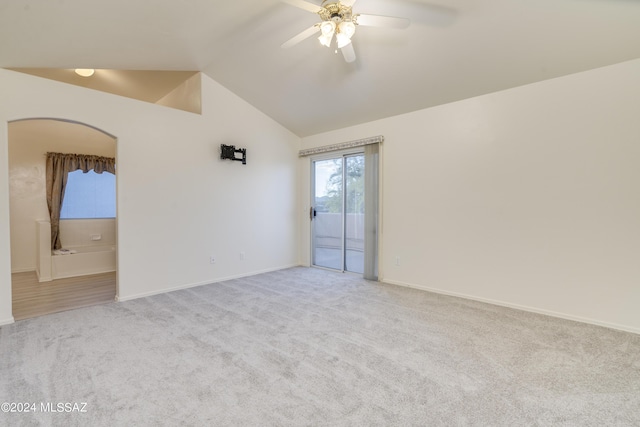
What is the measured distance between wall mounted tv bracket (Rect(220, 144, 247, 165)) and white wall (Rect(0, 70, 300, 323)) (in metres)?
0.09

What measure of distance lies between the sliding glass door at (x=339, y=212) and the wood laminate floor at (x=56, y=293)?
3.12 m

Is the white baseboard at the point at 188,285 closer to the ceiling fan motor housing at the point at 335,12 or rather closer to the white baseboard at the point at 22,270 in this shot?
the white baseboard at the point at 22,270

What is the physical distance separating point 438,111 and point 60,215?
252 inches

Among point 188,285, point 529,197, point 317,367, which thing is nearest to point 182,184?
point 188,285

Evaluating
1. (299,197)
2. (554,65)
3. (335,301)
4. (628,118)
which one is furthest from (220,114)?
(628,118)

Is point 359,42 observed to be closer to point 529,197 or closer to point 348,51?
point 348,51

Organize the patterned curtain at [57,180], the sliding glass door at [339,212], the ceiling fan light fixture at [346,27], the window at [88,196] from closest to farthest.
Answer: the ceiling fan light fixture at [346,27] < the sliding glass door at [339,212] < the patterned curtain at [57,180] < the window at [88,196]

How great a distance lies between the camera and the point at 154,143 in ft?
11.9

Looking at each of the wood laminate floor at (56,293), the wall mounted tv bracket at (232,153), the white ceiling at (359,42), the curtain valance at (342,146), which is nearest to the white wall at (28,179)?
the wood laminate floor at (56,293)

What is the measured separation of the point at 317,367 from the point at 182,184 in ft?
9.83

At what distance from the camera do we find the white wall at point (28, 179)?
4.72 metres

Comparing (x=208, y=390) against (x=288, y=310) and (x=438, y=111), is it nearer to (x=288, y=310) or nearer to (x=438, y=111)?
(x=288, y=310)

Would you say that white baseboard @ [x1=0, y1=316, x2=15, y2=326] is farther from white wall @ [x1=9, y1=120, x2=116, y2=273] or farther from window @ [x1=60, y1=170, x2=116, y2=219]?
window @ [x1=60, y1=170, x2=116, y2=219]

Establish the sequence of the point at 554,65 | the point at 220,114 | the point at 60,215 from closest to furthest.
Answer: the point at 554,65
the point at 220,114
the point at 60,215
